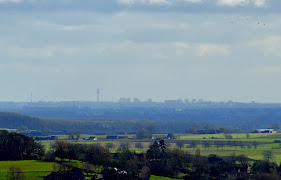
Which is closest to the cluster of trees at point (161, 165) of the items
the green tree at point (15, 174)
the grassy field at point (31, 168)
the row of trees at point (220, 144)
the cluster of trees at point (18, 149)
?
the cluster of trees at point (18, 149)

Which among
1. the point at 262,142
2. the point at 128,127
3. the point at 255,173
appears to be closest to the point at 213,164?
the point at 255,173

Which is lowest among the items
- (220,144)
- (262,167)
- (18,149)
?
(262,167)

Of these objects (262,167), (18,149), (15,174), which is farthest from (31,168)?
(262,167)

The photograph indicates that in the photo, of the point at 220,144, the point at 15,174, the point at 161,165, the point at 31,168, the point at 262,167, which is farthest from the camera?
the point at 220,144

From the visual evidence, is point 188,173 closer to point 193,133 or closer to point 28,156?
point 28,156

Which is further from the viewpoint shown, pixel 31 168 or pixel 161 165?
pixel 161 165

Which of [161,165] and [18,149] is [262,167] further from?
[18,149]
